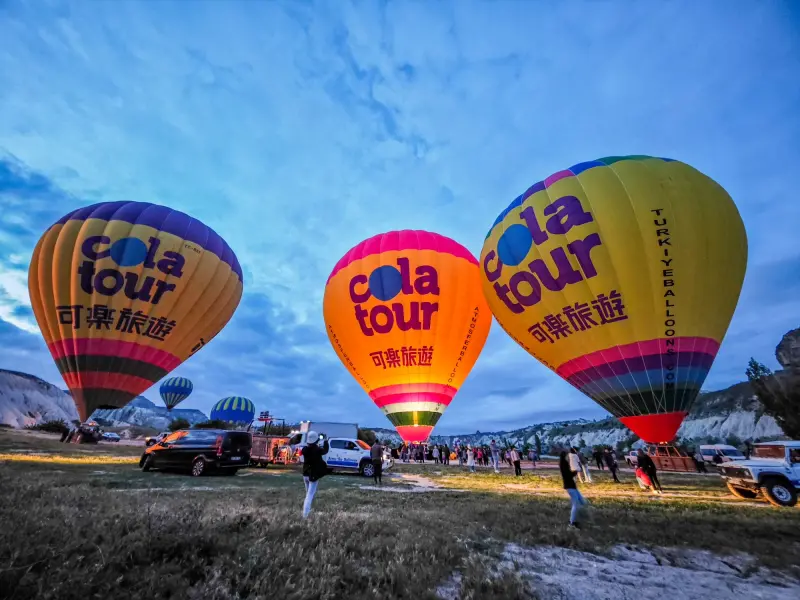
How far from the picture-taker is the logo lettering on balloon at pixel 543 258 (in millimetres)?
14438

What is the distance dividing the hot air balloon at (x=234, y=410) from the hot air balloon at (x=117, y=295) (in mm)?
34378

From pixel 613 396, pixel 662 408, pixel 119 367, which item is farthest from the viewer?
pixel 119 367

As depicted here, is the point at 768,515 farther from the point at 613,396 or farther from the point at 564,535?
the point at 564,535

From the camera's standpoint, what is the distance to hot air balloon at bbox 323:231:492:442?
21.7 meters

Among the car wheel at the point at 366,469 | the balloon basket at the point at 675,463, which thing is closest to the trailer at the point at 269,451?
the car wheel at the point at 366,469

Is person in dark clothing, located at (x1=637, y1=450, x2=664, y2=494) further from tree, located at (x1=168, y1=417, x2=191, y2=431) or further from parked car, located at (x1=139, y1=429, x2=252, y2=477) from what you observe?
tree, located at (x1=168, y1=417, x2=191, y2=431)

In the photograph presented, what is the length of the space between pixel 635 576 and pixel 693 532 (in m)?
3.53

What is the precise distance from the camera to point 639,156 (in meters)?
16.3

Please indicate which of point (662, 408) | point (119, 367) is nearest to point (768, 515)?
point (662, 408)

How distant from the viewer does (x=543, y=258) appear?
15.4 metres

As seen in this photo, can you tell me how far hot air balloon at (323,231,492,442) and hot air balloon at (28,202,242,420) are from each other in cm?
827

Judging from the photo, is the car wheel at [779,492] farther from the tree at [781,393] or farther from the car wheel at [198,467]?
the tree at [781,393]

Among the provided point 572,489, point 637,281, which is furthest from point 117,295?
point 637,281

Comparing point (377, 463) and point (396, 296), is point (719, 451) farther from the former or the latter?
point (377, 463)
